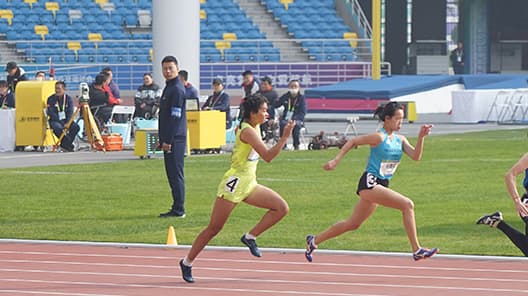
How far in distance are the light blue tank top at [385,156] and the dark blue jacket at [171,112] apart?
5.11 metres

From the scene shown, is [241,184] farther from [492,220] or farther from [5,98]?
[5,98]

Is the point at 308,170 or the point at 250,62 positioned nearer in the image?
the point at 308,170

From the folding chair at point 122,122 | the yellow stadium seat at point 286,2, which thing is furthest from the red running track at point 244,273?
the yellow stadium seat at point 286,2

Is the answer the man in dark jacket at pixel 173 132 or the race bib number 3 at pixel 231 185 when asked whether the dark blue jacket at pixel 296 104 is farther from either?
the race bib number 3 at pixel 231 185

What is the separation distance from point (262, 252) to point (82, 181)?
879cm

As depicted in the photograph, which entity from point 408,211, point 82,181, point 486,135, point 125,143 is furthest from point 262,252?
point 486,135

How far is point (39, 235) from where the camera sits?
16203 millimetres

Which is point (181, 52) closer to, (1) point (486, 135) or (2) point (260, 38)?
(1) point (486, 135)

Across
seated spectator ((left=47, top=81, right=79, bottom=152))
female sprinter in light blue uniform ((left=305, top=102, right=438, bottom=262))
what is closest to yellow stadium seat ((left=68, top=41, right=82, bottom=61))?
seated spectator ((left=47, top=81, right=79, bottom=152))

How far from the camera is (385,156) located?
497 inches

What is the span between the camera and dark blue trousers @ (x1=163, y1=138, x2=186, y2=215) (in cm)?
1745

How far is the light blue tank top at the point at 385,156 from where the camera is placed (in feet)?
41.4

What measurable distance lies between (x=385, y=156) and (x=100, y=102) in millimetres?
19452

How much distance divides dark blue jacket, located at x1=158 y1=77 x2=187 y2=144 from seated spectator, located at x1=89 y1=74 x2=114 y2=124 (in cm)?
1406
